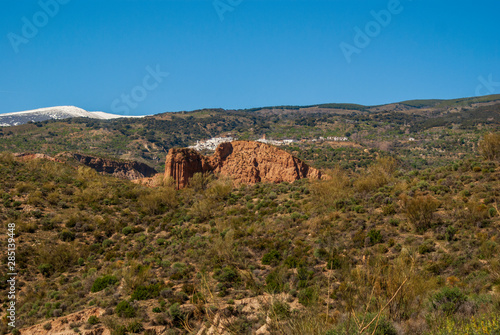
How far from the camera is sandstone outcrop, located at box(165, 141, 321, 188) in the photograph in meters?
41.3

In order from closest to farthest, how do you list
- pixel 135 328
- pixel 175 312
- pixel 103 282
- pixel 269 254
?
pixel 135 328
pixel 175 312
pixel 103 282
pixel 269 254

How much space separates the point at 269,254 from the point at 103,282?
29.2ft

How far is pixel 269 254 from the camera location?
1797cm

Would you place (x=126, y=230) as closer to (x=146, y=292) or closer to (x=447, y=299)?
(x=146, y=292)

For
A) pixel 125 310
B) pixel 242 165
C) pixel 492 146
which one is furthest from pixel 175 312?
pixel 242 165

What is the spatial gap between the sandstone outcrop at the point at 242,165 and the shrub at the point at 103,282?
81.3ft

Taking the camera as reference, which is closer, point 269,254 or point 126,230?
point 269,254

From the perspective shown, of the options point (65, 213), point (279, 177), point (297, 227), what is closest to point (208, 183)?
point (279, 177)

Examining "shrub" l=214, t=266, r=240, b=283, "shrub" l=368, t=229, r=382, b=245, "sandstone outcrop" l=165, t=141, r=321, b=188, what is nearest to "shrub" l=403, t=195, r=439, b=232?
"shrub" l=368, t=229, r=382, b=245

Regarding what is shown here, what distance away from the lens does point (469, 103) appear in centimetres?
17175

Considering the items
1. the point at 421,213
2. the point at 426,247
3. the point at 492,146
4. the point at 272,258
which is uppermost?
the point at 492,146

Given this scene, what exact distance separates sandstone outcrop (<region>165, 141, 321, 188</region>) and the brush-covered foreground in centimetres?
974

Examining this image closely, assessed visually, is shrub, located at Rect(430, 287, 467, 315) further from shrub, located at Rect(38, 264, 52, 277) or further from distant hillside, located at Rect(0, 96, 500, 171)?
distant hillside, located at Rect(0, 96, 500, 171)

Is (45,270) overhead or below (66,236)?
below
